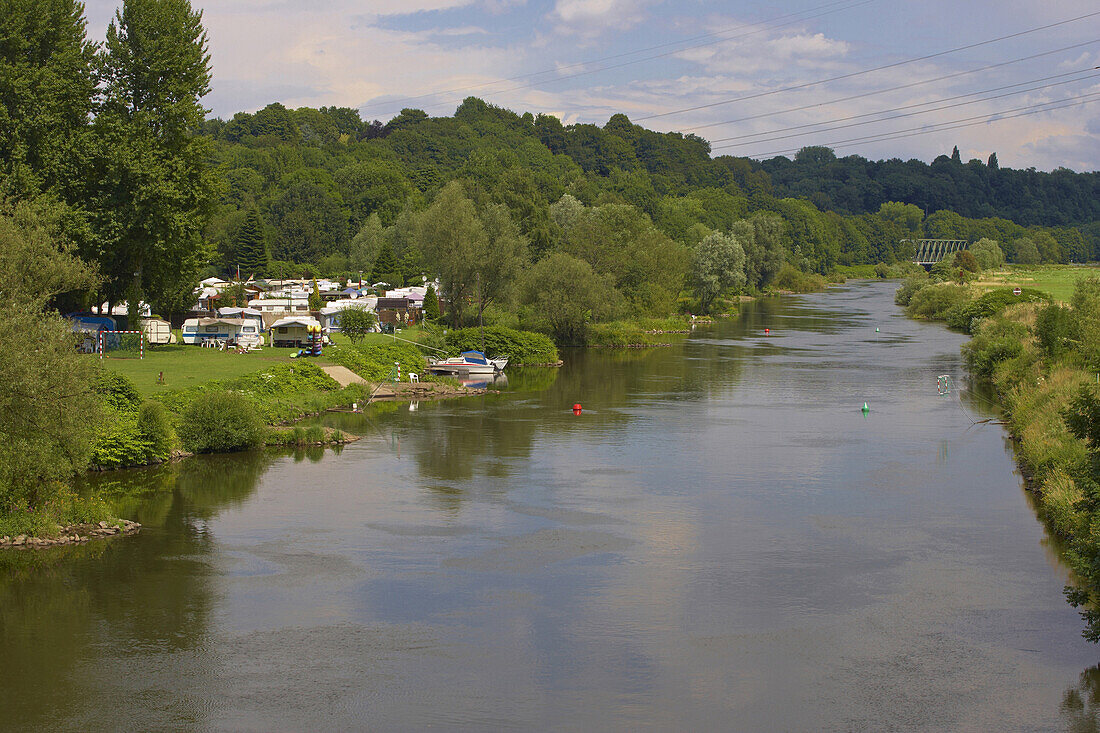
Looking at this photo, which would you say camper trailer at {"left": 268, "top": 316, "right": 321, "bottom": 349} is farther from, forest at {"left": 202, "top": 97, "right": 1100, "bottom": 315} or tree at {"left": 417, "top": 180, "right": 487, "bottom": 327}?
tree at {"left": 417, "top": 180, "right": 487, "bottom": 327}

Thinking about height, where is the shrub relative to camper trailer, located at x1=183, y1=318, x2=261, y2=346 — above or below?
below

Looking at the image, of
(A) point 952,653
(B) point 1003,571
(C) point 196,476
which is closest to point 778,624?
(A) point 952,653

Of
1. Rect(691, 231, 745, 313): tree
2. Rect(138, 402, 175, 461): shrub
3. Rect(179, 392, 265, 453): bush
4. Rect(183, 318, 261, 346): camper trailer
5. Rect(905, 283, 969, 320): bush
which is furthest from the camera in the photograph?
Rect(691, 231, 745, 313): tree

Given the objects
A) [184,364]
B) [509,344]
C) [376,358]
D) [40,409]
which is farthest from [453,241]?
[40,409]

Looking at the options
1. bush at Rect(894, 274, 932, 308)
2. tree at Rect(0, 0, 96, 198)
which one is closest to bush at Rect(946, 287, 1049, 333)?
A: bush at Rect(894, 274, 932, 308)

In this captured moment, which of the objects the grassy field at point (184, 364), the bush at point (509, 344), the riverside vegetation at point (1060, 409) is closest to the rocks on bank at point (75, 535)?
the grassy field at point (184, 364)

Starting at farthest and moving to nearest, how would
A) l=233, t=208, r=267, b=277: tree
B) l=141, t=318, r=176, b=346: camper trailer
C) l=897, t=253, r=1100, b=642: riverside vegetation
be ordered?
l=233, t=208, r=267, b=277: tree → l=141, t=318, r=176, b=346: camper trailer → l=897, t=253, r=1100, b=642: riverside vegetation
